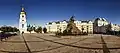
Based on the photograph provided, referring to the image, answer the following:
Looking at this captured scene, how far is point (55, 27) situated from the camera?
172 m

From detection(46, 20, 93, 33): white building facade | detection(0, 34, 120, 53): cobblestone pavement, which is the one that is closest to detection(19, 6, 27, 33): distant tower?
detection(46, 20, 93, 33): white building facade

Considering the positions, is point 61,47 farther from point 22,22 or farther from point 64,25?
point 64,25

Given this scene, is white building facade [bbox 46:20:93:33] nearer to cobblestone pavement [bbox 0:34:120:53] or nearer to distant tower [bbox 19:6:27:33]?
distant tower [bbox 19:6:27:33]

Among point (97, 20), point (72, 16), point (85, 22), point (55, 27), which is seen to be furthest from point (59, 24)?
point (72, 16)

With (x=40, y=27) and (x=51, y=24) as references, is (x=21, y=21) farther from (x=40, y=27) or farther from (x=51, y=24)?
(x=51, y=24)

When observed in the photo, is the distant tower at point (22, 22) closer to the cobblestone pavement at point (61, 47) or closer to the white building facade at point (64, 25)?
the white building facade at point (64, 25)

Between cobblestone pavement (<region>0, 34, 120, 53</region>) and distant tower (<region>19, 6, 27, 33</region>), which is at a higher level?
distant tower (<region>19, 6, 27, 33</region>)

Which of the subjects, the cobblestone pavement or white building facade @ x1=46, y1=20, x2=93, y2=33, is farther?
white building facade @ x1=46, y1=20, x2=93, y2=33

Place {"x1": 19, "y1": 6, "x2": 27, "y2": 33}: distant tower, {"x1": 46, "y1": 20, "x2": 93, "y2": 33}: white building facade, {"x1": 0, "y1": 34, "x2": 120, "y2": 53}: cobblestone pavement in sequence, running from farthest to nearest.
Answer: {"x1": 46, "y1": 20, "x2": 93, "y2": 33}: white building facade
{"x1": 19, "y1": 6, "x2": 27, "y2": 33}: distant tower
{"x1": 0, "y1": 34, "x2": 120, "y2": 53}: cobblestone pavement

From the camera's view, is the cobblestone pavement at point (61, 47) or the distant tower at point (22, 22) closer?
the cobblestone pavement at point (61, 47)

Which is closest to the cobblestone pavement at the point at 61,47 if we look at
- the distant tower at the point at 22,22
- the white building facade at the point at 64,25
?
the distant tower at the point at 22,22

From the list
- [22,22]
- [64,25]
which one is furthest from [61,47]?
[64,25]

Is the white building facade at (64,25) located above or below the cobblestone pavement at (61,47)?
above

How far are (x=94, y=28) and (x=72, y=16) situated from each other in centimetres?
10467
